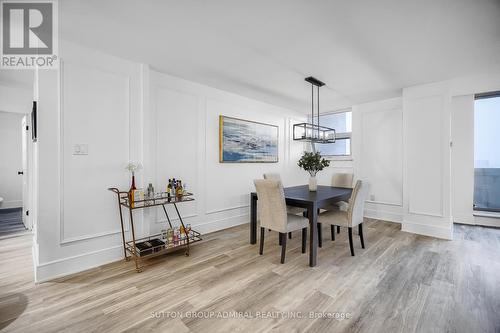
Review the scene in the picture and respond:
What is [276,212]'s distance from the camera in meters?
2.57

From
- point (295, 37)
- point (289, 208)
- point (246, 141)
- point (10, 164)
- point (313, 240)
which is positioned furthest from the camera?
point (10, 164)

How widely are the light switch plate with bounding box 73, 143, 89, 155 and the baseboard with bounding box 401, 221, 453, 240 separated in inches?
185

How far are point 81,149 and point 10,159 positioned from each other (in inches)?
175

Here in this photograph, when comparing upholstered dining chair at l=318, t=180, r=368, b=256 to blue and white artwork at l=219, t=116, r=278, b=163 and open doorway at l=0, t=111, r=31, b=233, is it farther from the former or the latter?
open doorway at l=0, t=111, r=31, b=233

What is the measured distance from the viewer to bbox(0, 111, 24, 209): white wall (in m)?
4.89

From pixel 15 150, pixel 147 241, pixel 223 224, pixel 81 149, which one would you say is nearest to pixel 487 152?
pixel 223 224

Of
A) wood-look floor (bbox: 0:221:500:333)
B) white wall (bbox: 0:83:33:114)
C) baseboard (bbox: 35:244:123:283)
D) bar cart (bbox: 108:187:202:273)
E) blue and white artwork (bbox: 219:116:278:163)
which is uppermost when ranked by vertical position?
white wall (bbox: 0:83:33:114)

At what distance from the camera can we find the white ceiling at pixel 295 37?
1748mm

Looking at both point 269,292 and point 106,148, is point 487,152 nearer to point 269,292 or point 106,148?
point 269,292

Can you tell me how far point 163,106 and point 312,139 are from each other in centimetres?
224

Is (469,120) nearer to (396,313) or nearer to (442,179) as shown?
(442,179)

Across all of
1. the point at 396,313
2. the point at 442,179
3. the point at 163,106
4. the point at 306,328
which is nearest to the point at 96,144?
the point at 163,106

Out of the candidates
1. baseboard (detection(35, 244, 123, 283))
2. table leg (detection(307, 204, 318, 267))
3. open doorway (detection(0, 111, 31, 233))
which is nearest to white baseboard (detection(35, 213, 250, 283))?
baseboard (detection(35, 244, 123, 283))

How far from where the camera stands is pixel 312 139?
3.42 meters
